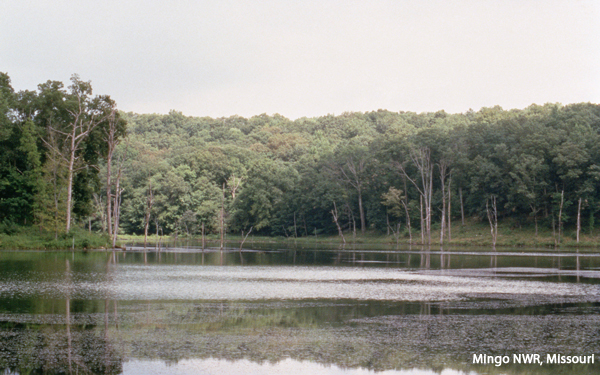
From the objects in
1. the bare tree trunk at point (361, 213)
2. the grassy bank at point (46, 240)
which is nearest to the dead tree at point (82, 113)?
the grassy bank at point (46, 240)

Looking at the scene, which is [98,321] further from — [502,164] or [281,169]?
[281,169]

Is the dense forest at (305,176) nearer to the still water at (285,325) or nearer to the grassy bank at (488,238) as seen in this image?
the grassy bank at (488,238)

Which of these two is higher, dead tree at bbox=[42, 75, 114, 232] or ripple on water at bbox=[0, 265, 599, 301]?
dead tree at bbox=[42, 75, 114, 232]

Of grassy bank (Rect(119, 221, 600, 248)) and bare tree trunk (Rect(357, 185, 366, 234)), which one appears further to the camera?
bare tree trunk (Rect(357, 185, 366, 234))

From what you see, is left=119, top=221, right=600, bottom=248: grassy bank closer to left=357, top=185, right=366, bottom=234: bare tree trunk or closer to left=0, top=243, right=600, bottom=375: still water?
left=357, top=185, right=366, bottom=234: bare tree trunk

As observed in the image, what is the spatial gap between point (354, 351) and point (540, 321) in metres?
6.86

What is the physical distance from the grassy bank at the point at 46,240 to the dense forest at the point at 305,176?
3.15 feet

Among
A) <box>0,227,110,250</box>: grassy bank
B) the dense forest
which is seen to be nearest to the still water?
<box>0,227,110,250</box>: grassy bank

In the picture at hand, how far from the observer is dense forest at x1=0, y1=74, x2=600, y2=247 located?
52688 millimetres

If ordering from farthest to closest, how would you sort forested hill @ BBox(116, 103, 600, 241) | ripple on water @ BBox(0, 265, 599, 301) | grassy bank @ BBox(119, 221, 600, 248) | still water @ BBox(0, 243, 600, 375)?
forested hill @ BBox(116, 103, 600, 241), grassy bank @ BBox(119, 221, 600, 248), ripple on water @ BBox(0, 265, 599, 301), still water @ BBox(0, 243, 600, 375)

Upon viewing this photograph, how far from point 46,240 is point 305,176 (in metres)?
61.7

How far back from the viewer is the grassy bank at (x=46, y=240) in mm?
46812

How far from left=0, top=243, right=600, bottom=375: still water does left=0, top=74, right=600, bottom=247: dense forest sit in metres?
29.6

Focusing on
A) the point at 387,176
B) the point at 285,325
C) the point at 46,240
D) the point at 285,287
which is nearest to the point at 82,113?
the point at 46,240
